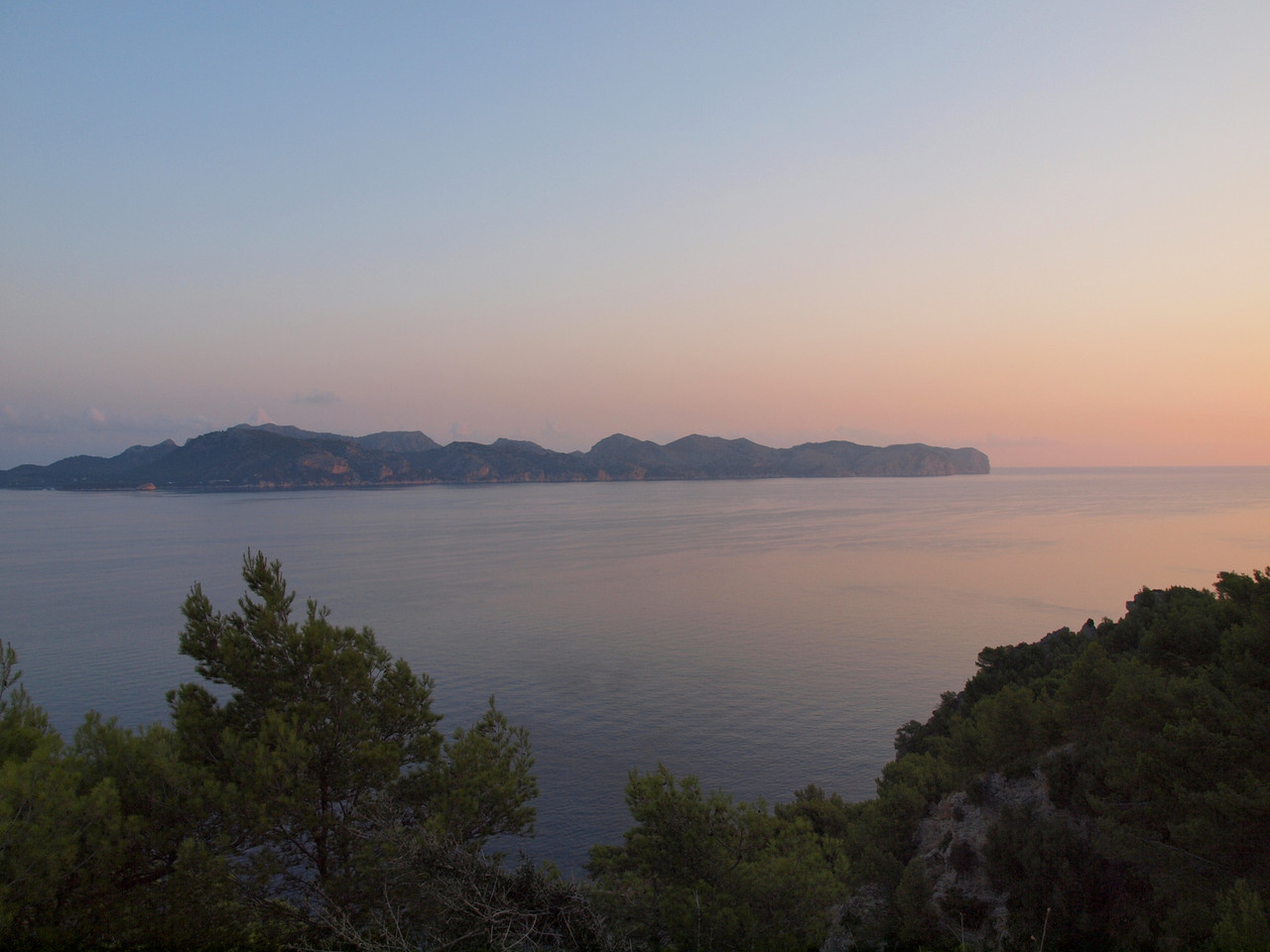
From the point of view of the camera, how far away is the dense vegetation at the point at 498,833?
433 inches

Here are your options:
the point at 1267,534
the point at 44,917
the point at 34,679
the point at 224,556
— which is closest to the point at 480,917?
the point at 44,917

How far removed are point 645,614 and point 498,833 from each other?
45.2 m

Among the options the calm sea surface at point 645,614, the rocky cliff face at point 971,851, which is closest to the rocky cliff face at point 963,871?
the rocky cliff face at point 971,851

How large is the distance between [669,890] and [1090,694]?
1299 centimetres

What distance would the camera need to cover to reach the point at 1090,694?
18.9 meters

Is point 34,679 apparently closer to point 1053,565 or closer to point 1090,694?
point 1090,694

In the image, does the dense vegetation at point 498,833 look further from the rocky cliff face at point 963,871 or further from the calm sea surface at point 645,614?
the calm sea surface at point 645,614

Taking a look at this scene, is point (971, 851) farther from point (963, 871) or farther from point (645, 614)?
point (645, 614)

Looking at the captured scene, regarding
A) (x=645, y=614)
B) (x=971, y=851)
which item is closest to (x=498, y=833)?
(x=971, y=851)

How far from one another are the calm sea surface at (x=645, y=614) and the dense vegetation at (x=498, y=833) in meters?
11.4

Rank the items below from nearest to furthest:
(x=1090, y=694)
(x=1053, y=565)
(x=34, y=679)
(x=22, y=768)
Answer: (x=22, y=768), (x=1090, y=694), (x=34, y=679), (x=1053, y=565)

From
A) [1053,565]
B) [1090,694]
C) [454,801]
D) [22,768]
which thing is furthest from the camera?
[1053,565]

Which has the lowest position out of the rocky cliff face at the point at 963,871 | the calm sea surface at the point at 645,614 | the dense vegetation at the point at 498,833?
the calm sea surface at the point at 645,614

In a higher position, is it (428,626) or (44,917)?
(44,917)
